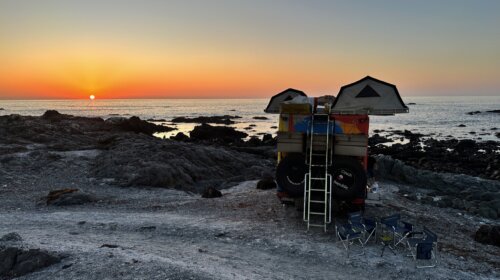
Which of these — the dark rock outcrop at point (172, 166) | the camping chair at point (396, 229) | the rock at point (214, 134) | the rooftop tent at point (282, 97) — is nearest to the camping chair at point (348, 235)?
the camping chair at point (396, 229)

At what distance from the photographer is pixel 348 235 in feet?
31.4

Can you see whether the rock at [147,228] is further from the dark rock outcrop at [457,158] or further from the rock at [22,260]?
the dark rock outcrop at [457,158]

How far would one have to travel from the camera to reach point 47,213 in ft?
43.3

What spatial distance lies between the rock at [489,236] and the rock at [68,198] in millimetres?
13014

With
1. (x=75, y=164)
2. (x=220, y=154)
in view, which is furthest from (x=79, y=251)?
(x=220, y=154)

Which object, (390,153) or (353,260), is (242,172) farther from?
(390,153)

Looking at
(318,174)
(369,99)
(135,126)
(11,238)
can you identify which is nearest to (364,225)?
(318,174)

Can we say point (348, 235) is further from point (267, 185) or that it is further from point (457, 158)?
point (457, 158)

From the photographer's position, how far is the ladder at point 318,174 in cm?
1116

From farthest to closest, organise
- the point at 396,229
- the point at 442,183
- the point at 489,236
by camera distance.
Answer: the point at 442,183
the point at 489,236
the point at 396,229

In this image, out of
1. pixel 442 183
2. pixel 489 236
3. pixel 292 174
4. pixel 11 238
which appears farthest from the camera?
pixel 442 183

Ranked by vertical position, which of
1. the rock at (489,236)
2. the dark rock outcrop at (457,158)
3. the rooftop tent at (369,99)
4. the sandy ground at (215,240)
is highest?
the rooftop tent at (369,99)

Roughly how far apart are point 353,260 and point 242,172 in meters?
15.3

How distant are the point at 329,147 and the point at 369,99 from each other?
189 cm
